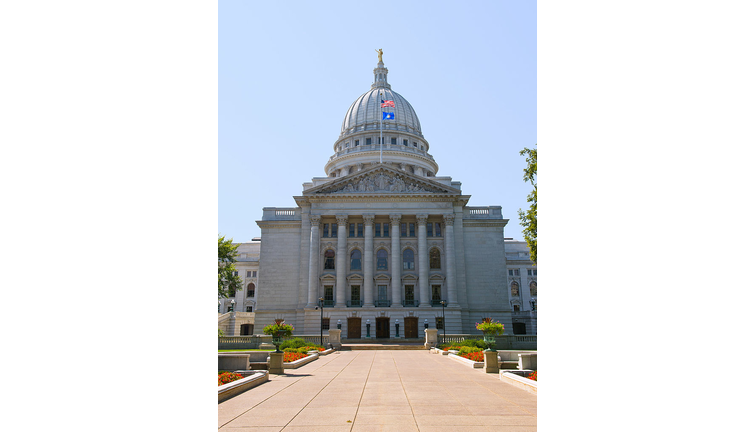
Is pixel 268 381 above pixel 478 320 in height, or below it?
above

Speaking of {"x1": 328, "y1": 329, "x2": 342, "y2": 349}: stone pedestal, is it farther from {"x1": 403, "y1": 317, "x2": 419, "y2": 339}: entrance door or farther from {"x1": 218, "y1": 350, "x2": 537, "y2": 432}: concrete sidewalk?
{"x1": 218, "y1": 350, "x2": 537, "y2": 432}: concrete sidewalk

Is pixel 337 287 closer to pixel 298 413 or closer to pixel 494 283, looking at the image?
pixel 494 283

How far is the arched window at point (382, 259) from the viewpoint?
6316 centimetres

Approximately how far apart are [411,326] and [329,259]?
1331 cm

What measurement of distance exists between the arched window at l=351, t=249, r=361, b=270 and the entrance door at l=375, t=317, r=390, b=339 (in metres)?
7.35

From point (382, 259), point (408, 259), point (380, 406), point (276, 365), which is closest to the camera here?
point (380, 406)

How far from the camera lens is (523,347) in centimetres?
4438

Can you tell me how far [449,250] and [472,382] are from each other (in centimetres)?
4580

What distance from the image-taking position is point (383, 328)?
2351 inches

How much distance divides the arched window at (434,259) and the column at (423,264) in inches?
69.6

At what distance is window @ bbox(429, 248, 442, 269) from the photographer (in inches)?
2510

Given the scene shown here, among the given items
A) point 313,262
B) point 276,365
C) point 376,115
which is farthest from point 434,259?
point 276,365

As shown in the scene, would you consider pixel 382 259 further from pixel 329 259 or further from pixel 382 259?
pixel 329 259

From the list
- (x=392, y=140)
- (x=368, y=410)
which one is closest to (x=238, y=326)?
(x=392, y=140)
